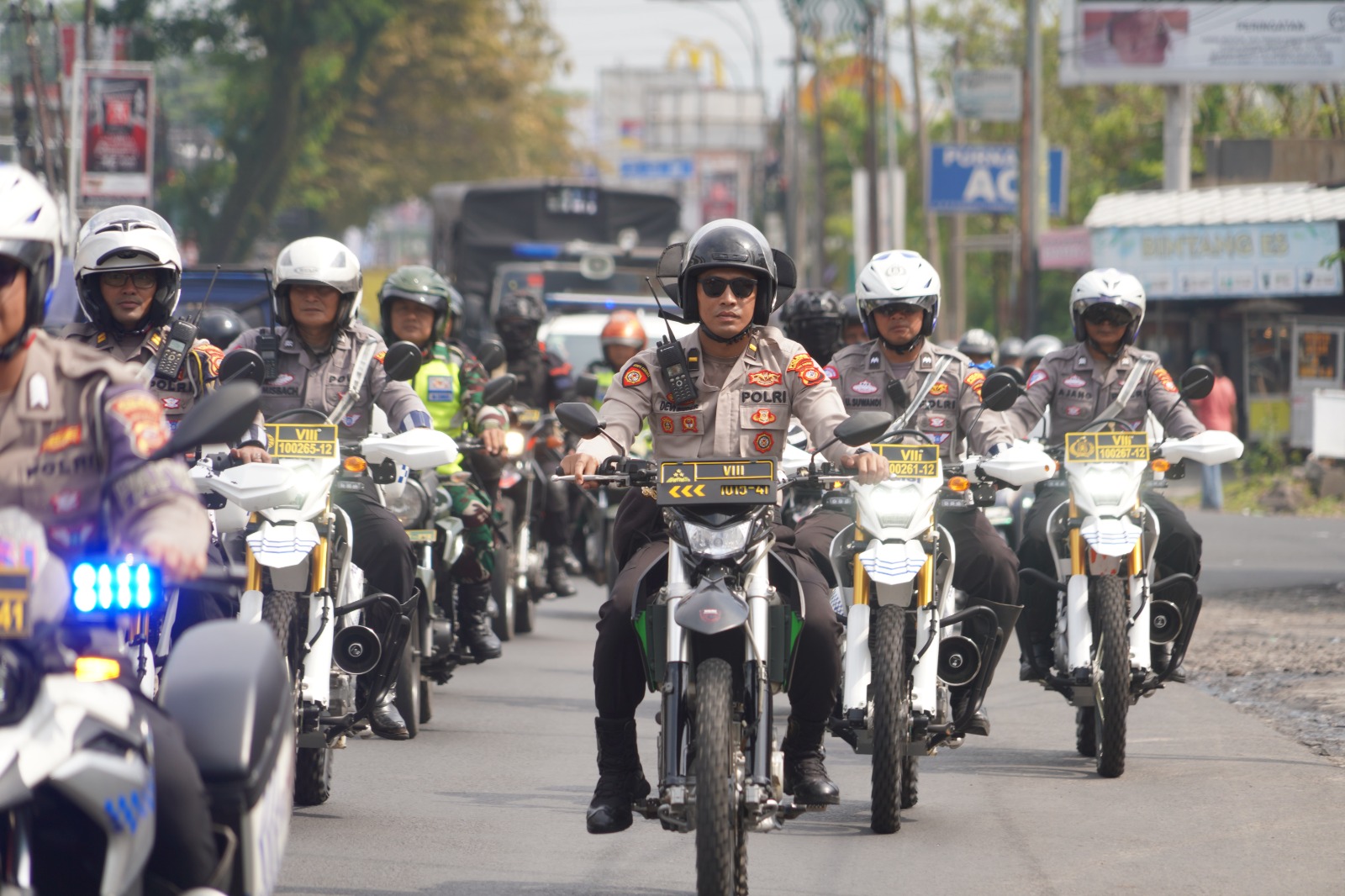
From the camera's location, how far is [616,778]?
239 inches

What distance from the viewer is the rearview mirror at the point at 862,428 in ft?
18.2

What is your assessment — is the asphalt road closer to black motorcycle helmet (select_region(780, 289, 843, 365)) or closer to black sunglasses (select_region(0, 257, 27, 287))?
black motorcycle helmet (select_region(780, 289, 843, 365))

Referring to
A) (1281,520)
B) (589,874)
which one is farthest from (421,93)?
(589,874)

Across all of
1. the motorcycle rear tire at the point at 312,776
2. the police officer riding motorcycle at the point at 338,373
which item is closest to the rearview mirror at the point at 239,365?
the police officer riding motorcycle at the point at 338,373

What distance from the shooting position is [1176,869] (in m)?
6.77

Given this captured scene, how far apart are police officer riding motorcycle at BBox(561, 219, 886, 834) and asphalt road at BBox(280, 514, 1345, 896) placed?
543mm

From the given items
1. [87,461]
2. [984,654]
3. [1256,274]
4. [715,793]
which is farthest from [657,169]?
[87,461]

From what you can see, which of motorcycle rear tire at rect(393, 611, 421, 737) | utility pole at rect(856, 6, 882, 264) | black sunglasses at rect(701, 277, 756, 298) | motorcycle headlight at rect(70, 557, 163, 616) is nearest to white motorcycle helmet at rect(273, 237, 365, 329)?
motorcycle rear tire at rect(393, 611, 421, 737)

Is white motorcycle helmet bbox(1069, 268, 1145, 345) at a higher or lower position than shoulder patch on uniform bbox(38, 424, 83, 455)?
higher

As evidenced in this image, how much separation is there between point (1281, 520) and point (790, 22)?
28.7 meters

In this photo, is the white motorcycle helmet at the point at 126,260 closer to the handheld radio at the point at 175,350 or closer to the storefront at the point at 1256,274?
the handheld radio at the point at 175,350

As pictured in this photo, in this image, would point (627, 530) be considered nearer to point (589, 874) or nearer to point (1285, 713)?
point (589, 874)

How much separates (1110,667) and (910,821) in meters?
1.10

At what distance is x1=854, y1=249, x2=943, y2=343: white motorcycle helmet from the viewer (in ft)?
26.6
